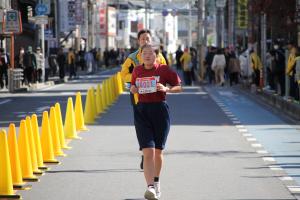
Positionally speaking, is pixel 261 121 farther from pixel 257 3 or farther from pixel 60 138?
pixel 257 3

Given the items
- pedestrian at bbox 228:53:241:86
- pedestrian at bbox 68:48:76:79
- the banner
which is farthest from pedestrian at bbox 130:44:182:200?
pedestrian at bbox 68:48:76:79

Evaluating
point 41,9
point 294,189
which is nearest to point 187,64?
point 41,9

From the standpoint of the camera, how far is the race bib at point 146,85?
1163 centimetres

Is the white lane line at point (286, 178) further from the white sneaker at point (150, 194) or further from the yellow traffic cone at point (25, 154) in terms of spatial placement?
the yellow traffic cone at point (25, 154)

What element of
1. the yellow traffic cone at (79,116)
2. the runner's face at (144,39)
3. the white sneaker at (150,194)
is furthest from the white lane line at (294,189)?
the yellow traffic cone at (79,116)

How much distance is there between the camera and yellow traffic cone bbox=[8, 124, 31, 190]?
1232 cm

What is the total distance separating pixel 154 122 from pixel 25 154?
85.4 inches

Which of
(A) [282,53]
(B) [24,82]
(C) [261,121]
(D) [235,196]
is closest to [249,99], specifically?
(A) [282,53]

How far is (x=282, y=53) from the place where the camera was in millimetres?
35500

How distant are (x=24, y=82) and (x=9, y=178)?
3727 cm

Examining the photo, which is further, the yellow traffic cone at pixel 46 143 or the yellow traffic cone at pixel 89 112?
the yellow traffic cone at pixel 89 112

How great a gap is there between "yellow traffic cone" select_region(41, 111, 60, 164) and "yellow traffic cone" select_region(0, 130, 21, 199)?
3752 millimetres

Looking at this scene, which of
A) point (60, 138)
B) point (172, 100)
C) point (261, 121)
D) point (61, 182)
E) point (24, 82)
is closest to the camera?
point (61, 182)

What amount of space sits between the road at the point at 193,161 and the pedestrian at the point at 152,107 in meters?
0.45
